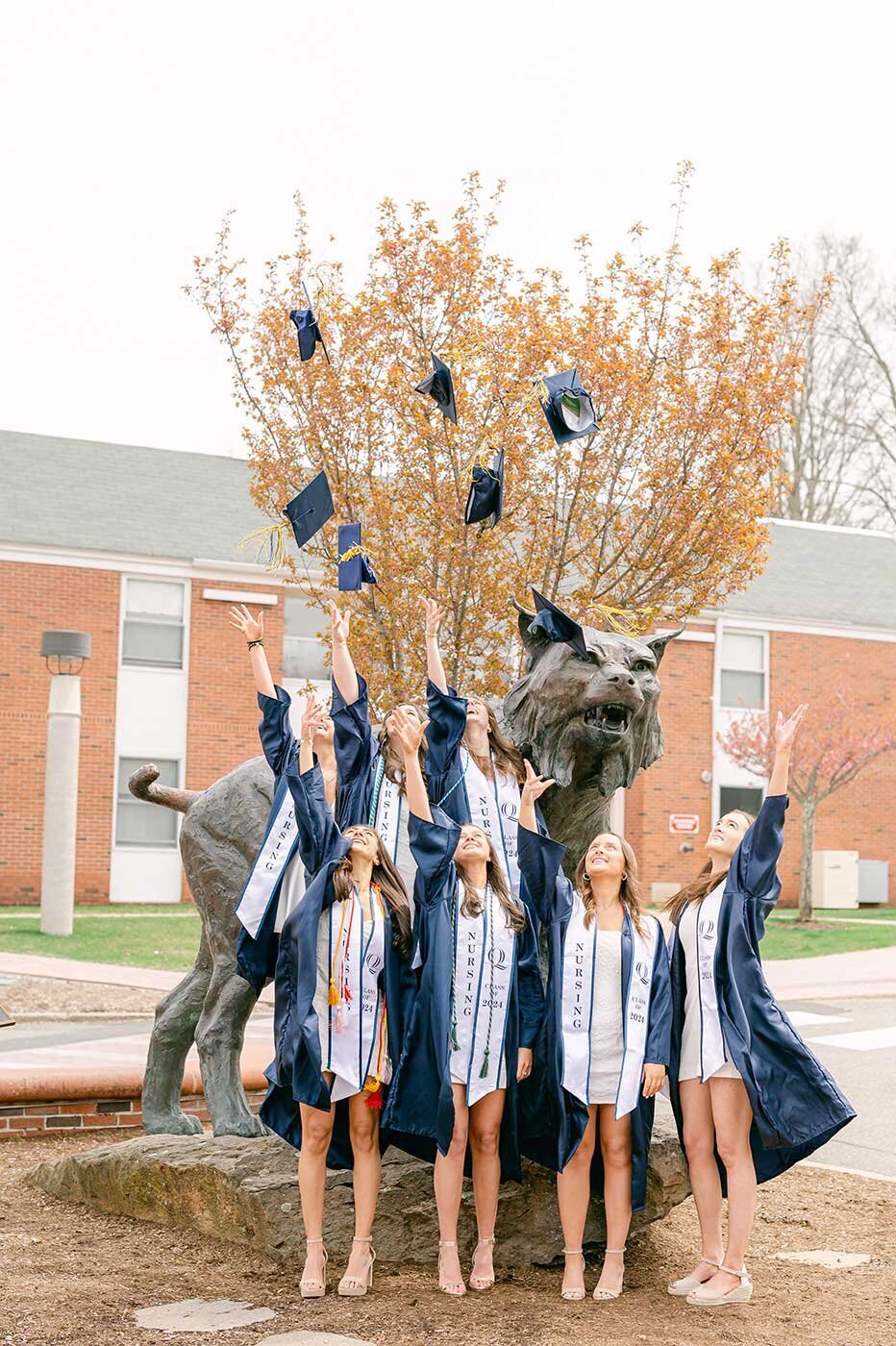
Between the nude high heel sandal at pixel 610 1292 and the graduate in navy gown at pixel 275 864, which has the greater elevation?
the graduate in navy gown at pixel 275 864

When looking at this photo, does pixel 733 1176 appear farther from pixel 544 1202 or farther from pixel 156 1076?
pixel 156 1076

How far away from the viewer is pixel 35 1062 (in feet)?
34.4

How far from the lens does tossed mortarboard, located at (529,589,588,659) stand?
5.14m

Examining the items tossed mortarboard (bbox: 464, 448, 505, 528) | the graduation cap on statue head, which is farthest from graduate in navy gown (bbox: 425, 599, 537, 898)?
the graduation cap on statue head

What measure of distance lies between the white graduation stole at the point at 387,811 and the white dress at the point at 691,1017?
1.14 m

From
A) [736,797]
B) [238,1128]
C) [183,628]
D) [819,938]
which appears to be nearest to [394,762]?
[238,1128]

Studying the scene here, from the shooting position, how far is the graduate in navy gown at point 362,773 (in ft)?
17.8

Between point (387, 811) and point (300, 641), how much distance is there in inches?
797

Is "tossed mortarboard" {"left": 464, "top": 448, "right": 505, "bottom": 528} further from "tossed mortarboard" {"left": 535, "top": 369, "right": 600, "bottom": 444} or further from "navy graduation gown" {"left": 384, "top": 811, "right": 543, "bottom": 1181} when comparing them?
"navy graduation gown" {"left": 384, "top": 811, "right": 543, "bottom": 1181}

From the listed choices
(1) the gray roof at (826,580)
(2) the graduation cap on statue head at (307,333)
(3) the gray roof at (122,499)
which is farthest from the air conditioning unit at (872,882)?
(2) the graduation cap on statue head at (307,333)

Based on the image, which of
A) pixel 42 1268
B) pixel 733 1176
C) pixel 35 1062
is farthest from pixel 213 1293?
pixel 35 1062

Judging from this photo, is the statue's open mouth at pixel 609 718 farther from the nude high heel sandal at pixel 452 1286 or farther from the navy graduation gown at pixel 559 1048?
the nude high heel sandal at pixel 452 1286

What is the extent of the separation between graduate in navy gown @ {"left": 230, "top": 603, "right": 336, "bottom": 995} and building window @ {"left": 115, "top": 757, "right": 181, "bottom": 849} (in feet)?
62.3

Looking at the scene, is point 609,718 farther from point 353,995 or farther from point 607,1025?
point 353,995
